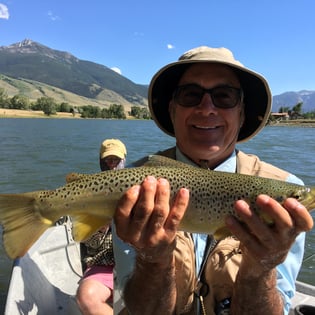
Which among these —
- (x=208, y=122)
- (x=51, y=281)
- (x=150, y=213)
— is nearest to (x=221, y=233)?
(x=150, y=213)

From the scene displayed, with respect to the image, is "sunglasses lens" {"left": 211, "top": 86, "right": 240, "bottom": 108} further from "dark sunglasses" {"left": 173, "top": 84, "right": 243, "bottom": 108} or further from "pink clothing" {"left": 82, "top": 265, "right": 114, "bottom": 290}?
"pink clothing" {"left": 82, "top": 265, "right": 114, "bottom": 290}

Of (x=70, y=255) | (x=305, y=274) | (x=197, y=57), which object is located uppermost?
(x=197, y=57)

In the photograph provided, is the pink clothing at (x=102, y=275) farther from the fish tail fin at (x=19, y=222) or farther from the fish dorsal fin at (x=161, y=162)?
the fish dorsal fin at (x=161, y=162)

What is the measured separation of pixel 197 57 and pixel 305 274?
24.9 ft

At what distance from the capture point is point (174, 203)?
234 centimetres

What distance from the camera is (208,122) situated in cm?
299

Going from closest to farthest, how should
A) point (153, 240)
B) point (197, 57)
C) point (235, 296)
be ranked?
point (153, 240)
point (235, 296)
point (197, 57)

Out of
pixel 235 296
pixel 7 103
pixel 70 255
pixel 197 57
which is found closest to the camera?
pixel 235 296

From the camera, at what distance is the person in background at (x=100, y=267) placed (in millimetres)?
4438

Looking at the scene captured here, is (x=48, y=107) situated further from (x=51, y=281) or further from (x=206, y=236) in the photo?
(x=206, y=236)

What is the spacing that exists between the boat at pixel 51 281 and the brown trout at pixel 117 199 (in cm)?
96

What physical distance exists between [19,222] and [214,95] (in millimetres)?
1660

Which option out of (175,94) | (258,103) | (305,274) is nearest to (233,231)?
(175,94)

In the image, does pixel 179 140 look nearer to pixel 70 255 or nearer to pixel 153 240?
pixel 153 240
